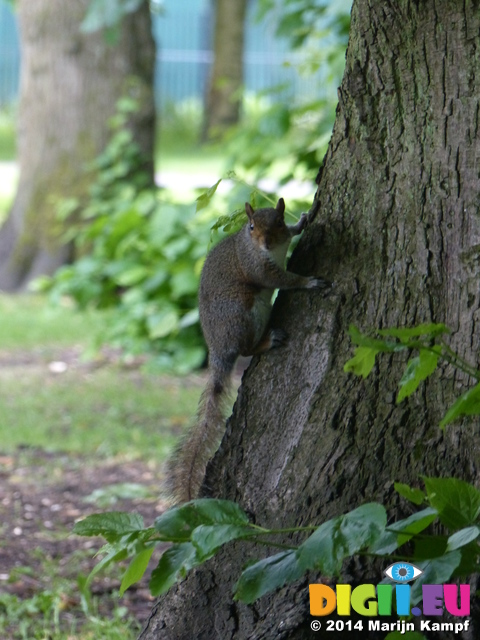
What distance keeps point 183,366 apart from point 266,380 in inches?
143

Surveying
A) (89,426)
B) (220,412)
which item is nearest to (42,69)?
(89,426)

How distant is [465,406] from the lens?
137 cm

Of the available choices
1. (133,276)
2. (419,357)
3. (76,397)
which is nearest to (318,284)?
(419,357)

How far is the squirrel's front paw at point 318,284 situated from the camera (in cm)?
202

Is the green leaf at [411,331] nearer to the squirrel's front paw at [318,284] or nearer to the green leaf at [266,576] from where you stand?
the green leaf at [266,576]

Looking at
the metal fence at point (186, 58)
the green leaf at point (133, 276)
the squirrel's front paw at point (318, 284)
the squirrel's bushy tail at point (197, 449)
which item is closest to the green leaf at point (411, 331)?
the squirrel's front paw at point (318, 284)

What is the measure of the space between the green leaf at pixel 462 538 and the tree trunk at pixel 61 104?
6.26m

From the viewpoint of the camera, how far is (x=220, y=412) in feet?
7.81

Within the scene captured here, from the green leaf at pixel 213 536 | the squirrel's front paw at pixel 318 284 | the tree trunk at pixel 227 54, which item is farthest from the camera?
the tree trunk at pixel 227 54

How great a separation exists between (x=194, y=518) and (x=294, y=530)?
160 millimetres

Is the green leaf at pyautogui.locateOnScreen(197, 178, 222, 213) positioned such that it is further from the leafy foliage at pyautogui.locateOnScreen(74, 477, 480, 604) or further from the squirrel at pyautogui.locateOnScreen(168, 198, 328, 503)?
the leafy foliage at pyautogui.locateOnScreen(74, 477, 480, 604)

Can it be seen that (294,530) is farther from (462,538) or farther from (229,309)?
(229,309)

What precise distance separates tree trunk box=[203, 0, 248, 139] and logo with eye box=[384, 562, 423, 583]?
1597cm

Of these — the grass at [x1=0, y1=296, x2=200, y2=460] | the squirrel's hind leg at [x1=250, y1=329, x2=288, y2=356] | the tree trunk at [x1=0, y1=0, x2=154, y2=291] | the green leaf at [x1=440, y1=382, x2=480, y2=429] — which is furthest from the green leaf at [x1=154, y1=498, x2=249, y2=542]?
the tree trunk at [x1=0, y1=0, x2=154, y2=291]
